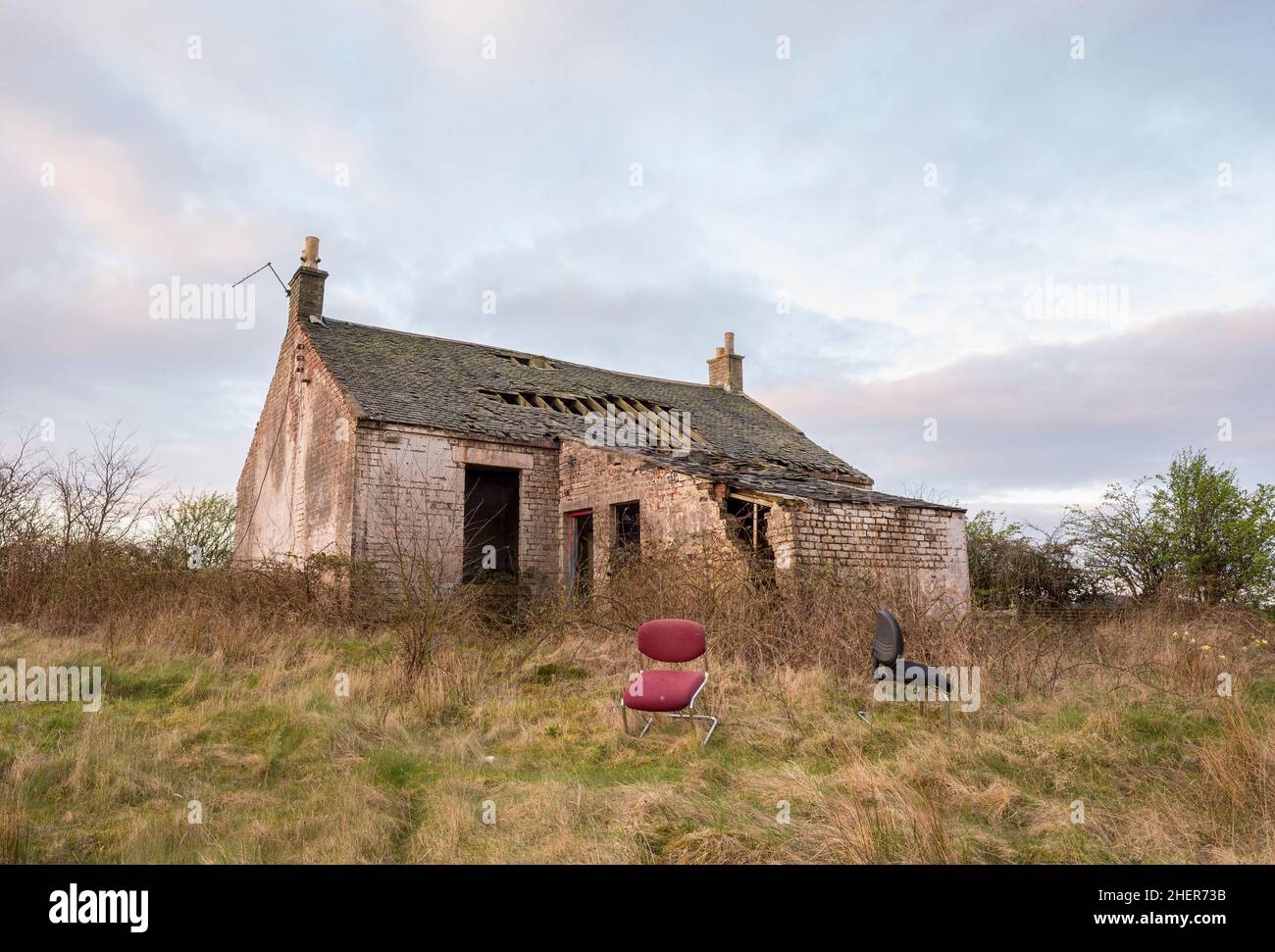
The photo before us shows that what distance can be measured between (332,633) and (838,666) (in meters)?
5.98

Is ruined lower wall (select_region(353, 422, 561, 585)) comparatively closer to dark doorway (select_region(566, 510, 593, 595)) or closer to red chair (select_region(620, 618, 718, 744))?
dark doorway (select_region(566, 510, 593, 595))

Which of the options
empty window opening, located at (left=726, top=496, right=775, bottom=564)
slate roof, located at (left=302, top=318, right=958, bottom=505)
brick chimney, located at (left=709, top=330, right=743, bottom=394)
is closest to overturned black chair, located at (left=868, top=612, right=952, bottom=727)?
empty window opening, located at (left=726, top=496, right=775, bottom=564)

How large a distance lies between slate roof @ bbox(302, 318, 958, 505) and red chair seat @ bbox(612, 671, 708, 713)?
4.80m

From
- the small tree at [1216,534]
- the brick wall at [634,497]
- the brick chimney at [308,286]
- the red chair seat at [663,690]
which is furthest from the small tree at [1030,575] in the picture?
the brick chimney at [308,286]

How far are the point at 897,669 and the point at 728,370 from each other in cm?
1750

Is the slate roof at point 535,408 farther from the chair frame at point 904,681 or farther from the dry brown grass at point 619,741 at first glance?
the chair frame at point 904,681

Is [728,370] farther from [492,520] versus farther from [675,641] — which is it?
[675,641]

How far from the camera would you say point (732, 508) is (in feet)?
39.2

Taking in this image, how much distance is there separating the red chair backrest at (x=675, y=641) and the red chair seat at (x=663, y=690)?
0.71 feet

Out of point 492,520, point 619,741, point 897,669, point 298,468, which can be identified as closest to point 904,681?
point 897,669

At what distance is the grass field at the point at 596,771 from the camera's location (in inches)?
160
